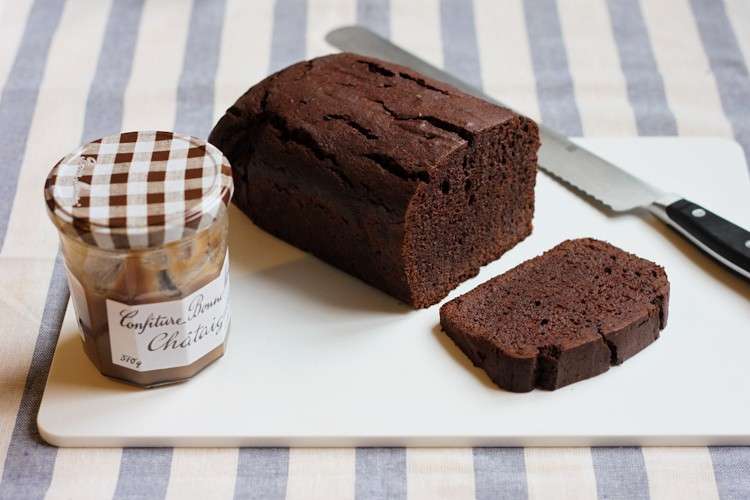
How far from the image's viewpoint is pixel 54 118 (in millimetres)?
3871

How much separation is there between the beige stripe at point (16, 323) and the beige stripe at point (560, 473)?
1.26 m

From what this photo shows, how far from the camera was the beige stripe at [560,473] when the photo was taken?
2523mm

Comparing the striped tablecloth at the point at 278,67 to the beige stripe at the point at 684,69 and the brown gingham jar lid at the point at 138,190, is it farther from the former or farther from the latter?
the brown gingham jar lid at the point at 138,190

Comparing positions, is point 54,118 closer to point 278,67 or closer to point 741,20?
point 278,67

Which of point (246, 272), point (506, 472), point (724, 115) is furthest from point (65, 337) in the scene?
point (724, 115)

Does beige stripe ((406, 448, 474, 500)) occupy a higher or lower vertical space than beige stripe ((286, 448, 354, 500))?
higher

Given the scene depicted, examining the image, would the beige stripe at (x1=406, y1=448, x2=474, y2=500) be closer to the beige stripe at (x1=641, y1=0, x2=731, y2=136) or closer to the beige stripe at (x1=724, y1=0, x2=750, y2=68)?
the beige stripe at (x1=641, y1=0, x2=731, y2=136)

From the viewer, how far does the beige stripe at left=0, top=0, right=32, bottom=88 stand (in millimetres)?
4137

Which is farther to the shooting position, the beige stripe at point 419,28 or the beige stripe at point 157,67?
the beige stripe at point 419,28

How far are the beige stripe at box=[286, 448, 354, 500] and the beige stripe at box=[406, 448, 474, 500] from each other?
0.14 m

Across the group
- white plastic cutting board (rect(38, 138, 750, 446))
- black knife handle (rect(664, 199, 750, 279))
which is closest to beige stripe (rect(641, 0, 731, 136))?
Result: black knife handle (rect(664, 199, 750, 279))

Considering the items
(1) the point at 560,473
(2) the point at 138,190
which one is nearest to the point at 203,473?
(2) the point at 138,190

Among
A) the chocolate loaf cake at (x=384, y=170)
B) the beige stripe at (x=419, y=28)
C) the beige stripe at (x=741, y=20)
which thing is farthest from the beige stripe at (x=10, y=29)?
the beige stripe at (x=741, y=20)

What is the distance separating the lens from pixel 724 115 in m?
3.99
